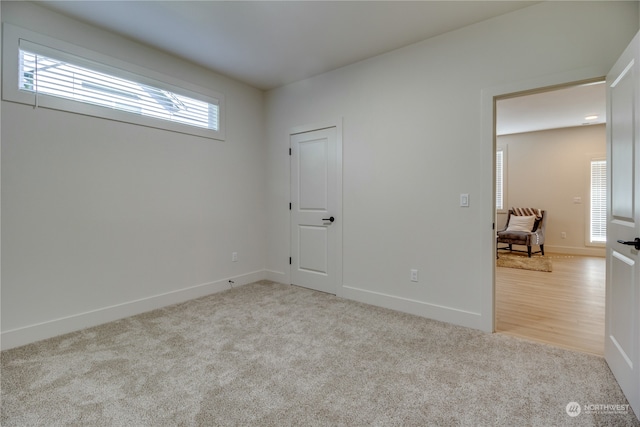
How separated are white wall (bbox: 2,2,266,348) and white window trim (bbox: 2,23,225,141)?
6 centimetres

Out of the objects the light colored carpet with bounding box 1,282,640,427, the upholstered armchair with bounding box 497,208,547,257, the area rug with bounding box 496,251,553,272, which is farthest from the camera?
the upholstered armchair with bounding box 497,208,547,257

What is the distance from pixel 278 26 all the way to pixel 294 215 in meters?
2.23

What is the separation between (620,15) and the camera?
214 centimetres

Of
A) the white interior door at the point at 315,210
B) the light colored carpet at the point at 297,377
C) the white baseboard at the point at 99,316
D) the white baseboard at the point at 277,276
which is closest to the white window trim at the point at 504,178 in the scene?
the white interior door at the point at 315,210

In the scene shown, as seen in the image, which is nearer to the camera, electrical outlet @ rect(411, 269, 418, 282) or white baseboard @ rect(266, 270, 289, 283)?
electrical outlet @ rect(411, 269, 418, 282)

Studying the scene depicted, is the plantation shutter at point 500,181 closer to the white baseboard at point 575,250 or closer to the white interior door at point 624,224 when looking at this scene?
the white baseboard at point 575,250

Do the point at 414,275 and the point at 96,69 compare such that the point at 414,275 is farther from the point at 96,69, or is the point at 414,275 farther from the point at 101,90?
the point at 96,69

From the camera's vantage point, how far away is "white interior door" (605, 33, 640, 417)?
5.37ft

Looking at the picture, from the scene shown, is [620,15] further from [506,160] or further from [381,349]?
[506,160]

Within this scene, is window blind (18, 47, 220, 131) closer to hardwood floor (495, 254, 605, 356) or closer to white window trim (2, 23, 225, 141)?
white window trim (2, 23, 225, 141)

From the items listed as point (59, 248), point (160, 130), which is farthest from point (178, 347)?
point (160, 130)

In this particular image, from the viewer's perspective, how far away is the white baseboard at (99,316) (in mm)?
2375

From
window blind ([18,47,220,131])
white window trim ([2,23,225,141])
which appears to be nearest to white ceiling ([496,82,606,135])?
white window trim ([2,23,225,141])

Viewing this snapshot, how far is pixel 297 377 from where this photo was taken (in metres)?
1.95
